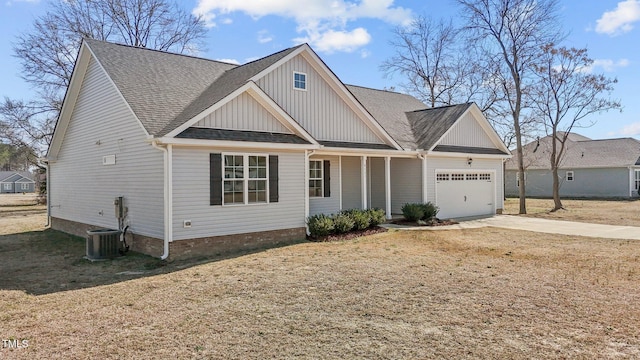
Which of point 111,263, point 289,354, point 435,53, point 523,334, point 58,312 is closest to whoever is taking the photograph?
point 289,354

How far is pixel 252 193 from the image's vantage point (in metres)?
Result: 11.7

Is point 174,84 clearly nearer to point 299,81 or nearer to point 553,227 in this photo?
point 299,81

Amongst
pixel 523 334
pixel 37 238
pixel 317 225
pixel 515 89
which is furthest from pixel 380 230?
pixel 515 89

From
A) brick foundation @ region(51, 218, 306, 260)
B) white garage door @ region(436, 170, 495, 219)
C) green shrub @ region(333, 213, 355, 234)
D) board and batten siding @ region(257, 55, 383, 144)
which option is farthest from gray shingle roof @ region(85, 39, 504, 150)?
brick foundation @ region(51, 218, 306, 260)

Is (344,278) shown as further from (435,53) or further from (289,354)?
(435,53)

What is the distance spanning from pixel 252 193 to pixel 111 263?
12.8 ft

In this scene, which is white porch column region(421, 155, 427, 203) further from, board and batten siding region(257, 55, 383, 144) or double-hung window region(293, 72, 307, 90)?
double-hung window region(293, 72, 307, 90)

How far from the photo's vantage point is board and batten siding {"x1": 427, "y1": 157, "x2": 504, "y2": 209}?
697 inches

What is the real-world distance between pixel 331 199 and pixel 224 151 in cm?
560

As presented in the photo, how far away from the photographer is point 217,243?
10.9 m

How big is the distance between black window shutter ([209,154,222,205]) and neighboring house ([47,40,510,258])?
26 mm

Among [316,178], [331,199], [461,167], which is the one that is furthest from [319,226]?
[461,167]

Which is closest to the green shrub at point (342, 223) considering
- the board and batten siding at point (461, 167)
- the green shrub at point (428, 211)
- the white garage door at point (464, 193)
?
the green shrub at point (428, 211)

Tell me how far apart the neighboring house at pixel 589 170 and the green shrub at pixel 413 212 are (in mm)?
19055
